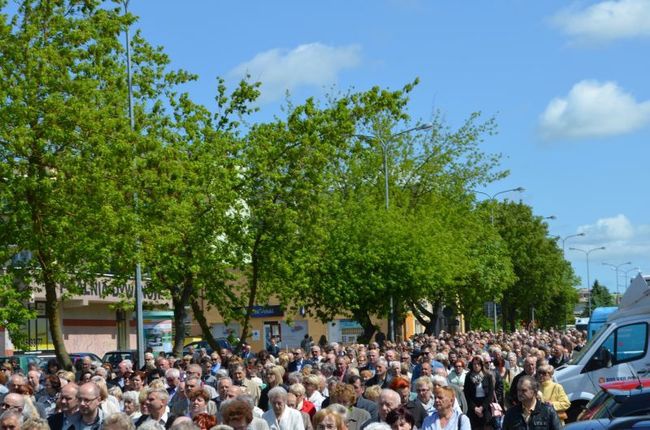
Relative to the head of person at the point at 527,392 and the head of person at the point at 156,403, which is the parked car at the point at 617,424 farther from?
the head of person at the point at 156,403

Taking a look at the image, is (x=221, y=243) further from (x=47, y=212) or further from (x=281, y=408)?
(x=281, y=408)

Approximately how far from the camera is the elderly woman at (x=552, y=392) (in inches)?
588

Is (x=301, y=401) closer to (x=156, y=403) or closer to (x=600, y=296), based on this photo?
(x=156, y=403)

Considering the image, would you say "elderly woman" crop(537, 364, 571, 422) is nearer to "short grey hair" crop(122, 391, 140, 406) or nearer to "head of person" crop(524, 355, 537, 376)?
"head of person" crop(524, 355, 537, 376)

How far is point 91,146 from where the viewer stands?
2625 cm

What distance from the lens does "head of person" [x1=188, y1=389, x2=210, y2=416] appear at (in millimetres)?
11750

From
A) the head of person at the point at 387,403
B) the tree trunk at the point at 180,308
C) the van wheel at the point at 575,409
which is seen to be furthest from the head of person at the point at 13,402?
the tree trunk at the point at 180,308

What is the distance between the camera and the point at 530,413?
11.6 m

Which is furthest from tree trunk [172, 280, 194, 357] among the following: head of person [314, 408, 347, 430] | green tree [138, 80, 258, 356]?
head of person [314, 408, 347, 430]

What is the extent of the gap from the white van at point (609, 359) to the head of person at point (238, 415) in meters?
11.2

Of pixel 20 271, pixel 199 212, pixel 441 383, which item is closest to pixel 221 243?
pixel 199 212

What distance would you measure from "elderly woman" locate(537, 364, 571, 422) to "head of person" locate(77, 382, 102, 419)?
626cm

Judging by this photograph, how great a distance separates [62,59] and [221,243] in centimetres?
752

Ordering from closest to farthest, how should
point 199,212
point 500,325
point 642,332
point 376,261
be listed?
point 642,332 < point 199,212 < point 376,261 < point 500,325
